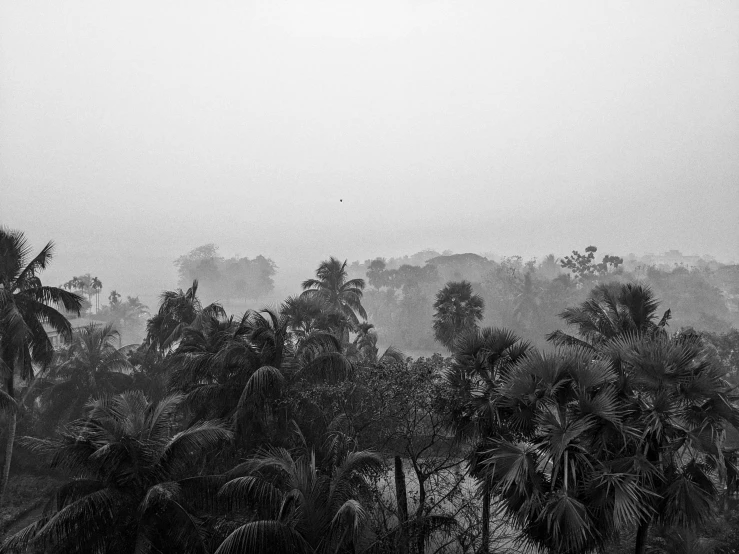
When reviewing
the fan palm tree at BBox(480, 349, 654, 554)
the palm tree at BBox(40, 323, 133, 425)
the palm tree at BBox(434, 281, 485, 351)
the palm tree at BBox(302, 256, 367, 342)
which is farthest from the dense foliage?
the palm tree at BBox(302, 256, 367, 342)

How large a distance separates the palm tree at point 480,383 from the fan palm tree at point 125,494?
482 centimetres

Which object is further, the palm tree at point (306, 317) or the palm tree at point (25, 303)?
the palm tree at point (306, 317)

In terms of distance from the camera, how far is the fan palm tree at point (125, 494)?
6891 millimetres

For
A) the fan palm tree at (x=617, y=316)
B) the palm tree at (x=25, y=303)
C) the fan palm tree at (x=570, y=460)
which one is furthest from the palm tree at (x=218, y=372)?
the fan palm tree at (x=617, y=316)

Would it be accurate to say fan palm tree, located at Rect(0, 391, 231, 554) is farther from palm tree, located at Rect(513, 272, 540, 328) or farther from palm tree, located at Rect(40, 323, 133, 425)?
palm tree, located at Rect(513, 272, 540, 328)

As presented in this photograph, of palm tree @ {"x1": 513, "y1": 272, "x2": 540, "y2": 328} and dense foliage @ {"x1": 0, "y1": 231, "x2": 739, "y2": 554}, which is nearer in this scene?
dense foliage @ {"x1": 0, "y1": 231, "x2": 739, "y2": 554}

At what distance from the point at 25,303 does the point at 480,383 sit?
45.6 feet

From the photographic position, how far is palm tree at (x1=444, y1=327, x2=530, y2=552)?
8383 millimetres

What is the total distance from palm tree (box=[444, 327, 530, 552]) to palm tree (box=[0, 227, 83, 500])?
40.8 feet

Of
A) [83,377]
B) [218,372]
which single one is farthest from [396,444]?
[83,377]

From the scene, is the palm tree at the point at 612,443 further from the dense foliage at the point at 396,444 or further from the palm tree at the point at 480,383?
the palm tree at the point at 480,383

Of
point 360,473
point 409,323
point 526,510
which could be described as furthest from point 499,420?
point 409,323

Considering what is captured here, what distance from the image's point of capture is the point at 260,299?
95.6 m

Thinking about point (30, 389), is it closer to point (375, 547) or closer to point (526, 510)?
point (375, 547)
